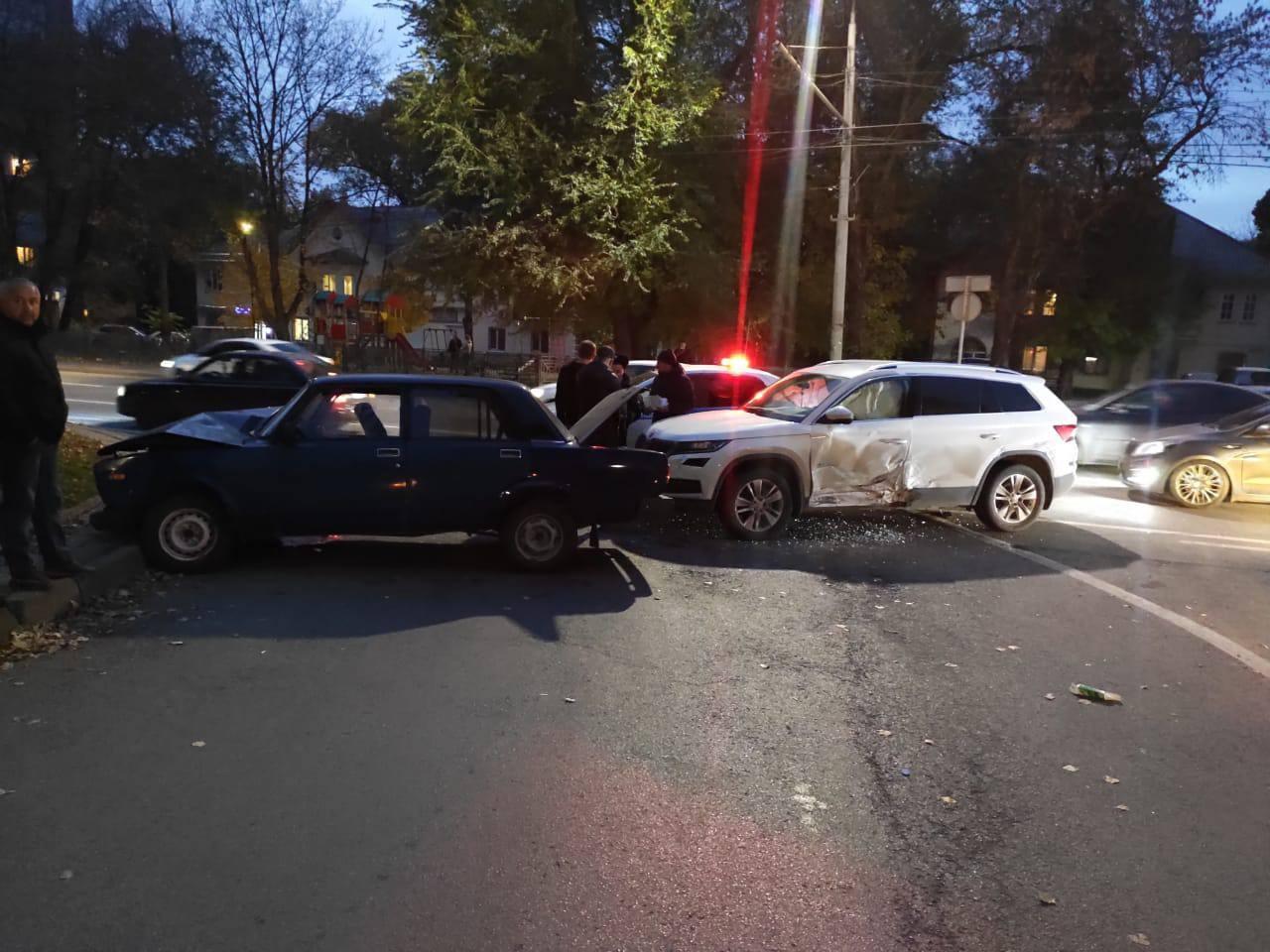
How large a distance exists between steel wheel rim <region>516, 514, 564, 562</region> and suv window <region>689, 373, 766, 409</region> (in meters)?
5.80

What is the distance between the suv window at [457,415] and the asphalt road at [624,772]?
1.15 meters

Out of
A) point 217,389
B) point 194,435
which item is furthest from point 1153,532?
point 217,389

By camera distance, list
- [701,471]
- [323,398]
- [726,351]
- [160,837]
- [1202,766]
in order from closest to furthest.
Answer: [160,837], [1202,766], [323,398], [701,471], [726,351]

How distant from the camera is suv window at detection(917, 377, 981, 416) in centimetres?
982

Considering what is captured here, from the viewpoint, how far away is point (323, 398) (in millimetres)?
7363

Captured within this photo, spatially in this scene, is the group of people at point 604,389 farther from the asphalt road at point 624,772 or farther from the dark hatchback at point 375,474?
the asphalt road at point 624,772

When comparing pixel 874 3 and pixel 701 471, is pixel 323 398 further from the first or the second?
pixel 874 3

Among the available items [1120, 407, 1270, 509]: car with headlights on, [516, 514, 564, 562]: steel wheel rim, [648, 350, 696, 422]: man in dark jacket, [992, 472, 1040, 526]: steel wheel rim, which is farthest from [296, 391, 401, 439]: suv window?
[1120, 407, 1270, 509]: car with headlights on

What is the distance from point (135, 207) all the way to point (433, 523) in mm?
35978

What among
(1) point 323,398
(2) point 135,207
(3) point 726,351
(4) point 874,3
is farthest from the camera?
(2) point 135,207

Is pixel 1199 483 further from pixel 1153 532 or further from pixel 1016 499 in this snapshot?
pixel 1016 499

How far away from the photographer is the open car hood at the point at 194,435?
7.03m

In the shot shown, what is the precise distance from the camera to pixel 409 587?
7.07 meters

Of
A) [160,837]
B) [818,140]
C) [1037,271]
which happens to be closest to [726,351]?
[818,140]
